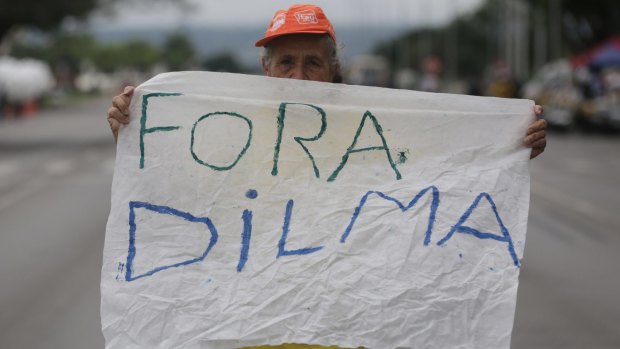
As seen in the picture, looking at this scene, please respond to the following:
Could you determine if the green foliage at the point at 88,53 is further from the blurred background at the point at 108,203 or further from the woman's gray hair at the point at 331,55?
the woman's gray hair at the point at 331,55

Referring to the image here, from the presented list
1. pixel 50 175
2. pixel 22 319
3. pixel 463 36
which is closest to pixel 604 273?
pixel 22 319

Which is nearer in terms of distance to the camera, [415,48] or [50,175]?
[50,175]

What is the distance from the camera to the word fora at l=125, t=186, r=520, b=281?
3.45 meters

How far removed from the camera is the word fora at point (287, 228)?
3.45m

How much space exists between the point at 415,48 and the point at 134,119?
127m

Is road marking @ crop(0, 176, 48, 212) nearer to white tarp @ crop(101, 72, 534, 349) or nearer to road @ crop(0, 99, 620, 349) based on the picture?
road @ crop(0, 99, 620, 349)

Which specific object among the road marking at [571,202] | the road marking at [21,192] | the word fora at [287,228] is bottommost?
the road marking at [21,192]

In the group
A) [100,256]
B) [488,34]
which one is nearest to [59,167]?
[100,256]

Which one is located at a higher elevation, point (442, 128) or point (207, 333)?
point (442, 128)

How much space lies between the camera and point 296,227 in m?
3.46

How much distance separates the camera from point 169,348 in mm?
3410

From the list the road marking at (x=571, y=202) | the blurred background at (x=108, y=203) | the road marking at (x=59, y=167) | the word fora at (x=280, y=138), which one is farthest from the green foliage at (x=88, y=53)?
the word fora at (x=280, y=138)

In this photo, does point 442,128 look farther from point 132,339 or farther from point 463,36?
point 463,36

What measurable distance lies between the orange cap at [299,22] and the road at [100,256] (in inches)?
145
